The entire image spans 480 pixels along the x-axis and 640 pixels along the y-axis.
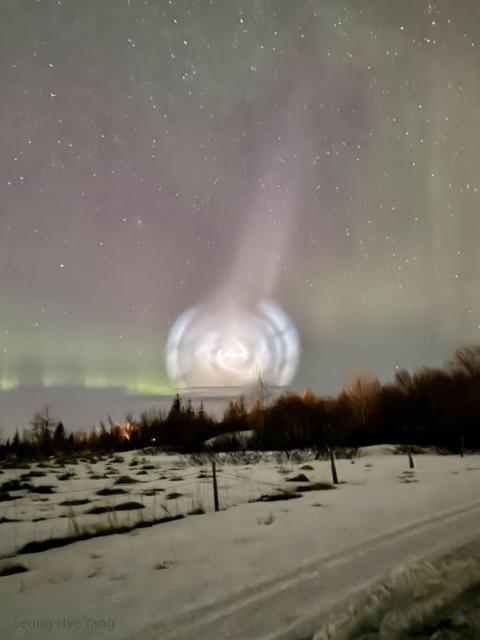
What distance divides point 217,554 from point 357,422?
44.2 metres

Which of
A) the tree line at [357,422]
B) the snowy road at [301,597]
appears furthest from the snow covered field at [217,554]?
the tree line at [357,422]

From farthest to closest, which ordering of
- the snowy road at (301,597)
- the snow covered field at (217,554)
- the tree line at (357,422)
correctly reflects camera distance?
1. the tree line at (357,422)
2. the snow covered field at (217,554)
3. the snowy road at (301,597)

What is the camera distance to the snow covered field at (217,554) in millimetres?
4969

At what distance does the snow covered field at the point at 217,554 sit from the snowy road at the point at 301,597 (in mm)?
17

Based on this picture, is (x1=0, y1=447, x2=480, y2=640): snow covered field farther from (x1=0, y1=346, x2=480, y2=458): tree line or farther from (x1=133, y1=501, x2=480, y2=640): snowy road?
(x1=0, y1=346, x2=480, y2=458): tree line

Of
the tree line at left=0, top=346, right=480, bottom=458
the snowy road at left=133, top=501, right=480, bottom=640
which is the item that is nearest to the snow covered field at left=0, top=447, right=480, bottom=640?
the snowy road at left=133, top=501, right=480, bottom=640

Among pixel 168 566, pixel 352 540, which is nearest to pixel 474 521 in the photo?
pixel 352 540

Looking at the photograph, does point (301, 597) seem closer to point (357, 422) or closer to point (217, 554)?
point (217, 554)

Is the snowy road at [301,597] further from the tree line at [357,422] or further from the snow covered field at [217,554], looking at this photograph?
the tree line at [357,422]

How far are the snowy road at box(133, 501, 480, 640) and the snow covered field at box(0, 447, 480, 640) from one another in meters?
0.02

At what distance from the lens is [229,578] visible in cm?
623

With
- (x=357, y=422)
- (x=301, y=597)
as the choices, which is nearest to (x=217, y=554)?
(x=301, y=597)

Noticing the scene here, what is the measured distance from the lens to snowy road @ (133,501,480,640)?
4.55 m

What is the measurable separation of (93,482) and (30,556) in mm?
10931
